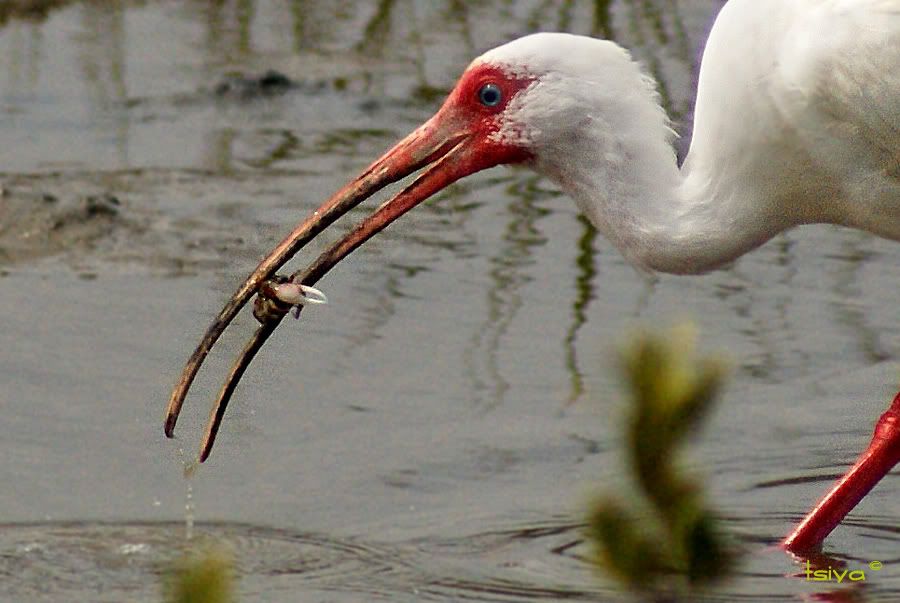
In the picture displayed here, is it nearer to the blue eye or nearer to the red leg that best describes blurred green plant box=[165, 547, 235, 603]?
the blue eye

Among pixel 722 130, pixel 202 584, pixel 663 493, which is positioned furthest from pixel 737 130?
pixel 202 584

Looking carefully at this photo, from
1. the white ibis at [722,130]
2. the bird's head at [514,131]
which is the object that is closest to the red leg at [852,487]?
the white ibis at [722,130]

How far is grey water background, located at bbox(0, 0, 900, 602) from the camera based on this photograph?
5.44m

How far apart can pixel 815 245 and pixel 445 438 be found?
2746mm

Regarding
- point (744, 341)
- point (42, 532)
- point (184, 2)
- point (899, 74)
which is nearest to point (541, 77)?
point (899, 74)

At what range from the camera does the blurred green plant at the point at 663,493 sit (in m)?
1.43

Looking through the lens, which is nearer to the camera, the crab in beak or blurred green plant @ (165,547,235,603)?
blurred green plant @ (165,547,235,603)

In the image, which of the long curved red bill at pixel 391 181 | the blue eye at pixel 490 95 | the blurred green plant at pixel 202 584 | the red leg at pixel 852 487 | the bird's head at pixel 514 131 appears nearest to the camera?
the blurred green plant at pixel 202 584

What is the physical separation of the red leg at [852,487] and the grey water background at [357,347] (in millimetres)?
99

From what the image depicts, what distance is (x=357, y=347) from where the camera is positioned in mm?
7320

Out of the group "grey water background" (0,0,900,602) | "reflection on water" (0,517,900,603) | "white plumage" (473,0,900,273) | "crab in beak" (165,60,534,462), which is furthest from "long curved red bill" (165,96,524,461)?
"grey water background" (0,0,900,602)

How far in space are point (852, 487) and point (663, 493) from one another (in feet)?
13.5

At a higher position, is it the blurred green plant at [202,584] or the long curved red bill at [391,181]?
the blurred green plant at [202,584]

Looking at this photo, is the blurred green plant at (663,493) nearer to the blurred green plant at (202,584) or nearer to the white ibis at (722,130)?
the blurred green plant at (202,584)
